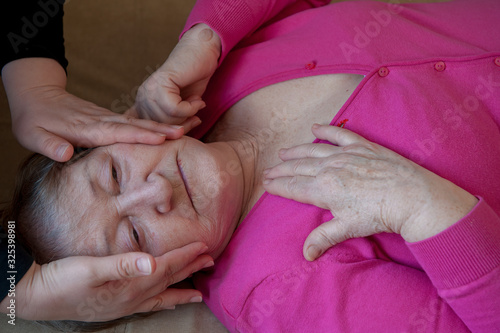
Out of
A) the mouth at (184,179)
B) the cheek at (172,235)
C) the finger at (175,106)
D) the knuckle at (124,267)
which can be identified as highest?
the finger at (175,106)

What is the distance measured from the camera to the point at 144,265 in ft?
3.10

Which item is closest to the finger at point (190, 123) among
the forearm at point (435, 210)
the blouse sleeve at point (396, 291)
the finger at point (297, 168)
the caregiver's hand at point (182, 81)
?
the caregiver's hand at point (182, 81)

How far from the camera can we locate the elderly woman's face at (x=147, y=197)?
1038 mm

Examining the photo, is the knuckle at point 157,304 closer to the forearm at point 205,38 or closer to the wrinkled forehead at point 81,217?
the wrinkled forehead at point 81,217

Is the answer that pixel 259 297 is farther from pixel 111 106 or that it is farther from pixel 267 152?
pixel 111 106

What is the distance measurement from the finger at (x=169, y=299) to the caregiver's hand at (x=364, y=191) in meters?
0.33

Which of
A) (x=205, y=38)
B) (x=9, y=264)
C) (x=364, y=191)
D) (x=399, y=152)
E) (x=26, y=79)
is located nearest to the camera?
(x=9, y=264)

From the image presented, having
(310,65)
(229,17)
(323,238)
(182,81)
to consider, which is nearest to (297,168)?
(323,238)

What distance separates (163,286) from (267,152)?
464 mm

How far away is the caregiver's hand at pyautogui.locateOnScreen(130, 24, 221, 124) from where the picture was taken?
1.27m

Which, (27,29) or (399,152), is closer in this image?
(399,152)

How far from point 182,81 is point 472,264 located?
848 millimetres

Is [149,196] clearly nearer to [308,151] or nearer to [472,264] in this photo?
[308,151]

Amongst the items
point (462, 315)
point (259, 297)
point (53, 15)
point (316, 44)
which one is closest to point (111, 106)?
point (53, 15)
